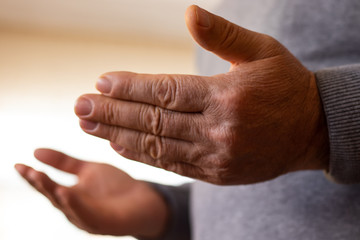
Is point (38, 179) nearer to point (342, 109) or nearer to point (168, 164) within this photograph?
point (168, 164)

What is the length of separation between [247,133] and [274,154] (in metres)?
0.04

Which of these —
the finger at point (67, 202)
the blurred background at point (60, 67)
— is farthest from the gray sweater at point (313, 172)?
the blurred background at point (60, 67)

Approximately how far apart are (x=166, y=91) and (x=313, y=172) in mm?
255

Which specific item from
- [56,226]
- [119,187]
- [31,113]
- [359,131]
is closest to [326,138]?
[359,131]

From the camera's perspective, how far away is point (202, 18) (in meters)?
0.29

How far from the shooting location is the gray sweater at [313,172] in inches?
14.0

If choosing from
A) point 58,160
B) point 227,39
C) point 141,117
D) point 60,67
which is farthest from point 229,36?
point 60,67

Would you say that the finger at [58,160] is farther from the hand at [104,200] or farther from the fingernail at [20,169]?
the fingernail at [20,169]

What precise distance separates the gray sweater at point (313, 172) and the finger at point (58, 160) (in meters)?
0.22

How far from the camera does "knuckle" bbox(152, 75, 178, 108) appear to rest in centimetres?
32

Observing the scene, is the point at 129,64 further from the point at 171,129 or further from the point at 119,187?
the point at 171,129

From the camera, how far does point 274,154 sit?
1.14ft

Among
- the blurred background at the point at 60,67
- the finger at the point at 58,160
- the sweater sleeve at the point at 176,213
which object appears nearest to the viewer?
the finger at the point at 58,160

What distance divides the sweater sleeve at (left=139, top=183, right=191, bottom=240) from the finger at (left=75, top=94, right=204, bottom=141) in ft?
1.22
